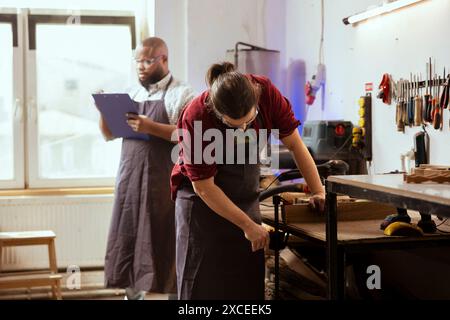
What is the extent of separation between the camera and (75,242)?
176 inches

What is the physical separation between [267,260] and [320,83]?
154 cm

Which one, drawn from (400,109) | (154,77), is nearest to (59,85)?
(154,77)

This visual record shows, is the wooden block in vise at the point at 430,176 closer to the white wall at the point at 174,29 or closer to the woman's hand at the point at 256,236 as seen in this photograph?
the woman's hand at the point at 256,236

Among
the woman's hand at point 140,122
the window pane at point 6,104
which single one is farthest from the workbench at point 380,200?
the window pane at point 6,104

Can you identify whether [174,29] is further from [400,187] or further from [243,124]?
[400,187]

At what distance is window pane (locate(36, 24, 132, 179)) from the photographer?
4.57m

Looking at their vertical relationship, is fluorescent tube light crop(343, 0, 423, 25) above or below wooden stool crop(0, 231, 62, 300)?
above

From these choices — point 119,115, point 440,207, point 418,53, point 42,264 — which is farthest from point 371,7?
point 42,264

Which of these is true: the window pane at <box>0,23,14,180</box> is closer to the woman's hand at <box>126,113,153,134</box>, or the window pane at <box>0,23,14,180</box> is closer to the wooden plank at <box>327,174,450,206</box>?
the woman's hand at <box>126,113,153,134</box>

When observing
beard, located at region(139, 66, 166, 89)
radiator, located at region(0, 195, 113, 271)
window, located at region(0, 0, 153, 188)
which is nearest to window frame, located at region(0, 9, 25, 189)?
window, located at region(0, 0, 153, 188)

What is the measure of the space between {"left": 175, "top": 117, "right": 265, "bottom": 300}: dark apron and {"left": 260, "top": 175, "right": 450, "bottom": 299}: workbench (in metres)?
0.17

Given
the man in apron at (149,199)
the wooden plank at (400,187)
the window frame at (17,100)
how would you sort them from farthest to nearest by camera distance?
the window frame at (17,100) < the man in apron at (149,199) < the wooden plank at (400,187)

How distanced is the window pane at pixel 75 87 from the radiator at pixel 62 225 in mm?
286

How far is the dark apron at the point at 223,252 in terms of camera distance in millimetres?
2270
